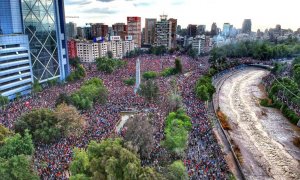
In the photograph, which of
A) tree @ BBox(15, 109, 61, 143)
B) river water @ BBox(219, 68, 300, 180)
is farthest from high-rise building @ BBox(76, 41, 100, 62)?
tree @ BBox(15, 109, 61, 143)

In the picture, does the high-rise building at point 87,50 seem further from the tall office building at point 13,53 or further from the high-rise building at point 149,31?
the high-rise building at point 149,31

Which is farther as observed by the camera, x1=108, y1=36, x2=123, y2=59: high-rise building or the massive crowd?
x1=108, y1=36, x2=123, y2=59: high-rise building

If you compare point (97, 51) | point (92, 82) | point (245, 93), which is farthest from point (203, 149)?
point (97, 51)

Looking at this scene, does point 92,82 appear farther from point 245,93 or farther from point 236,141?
point 245,93

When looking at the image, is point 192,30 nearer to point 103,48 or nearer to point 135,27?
point 135,27

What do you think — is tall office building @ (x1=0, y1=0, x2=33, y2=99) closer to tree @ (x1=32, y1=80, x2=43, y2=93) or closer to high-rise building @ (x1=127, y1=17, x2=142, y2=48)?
tree @ (x1=32, y1=80, x2=43, y2=93)

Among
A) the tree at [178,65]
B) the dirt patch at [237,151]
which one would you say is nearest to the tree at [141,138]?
the dirt patch at [237,151]
